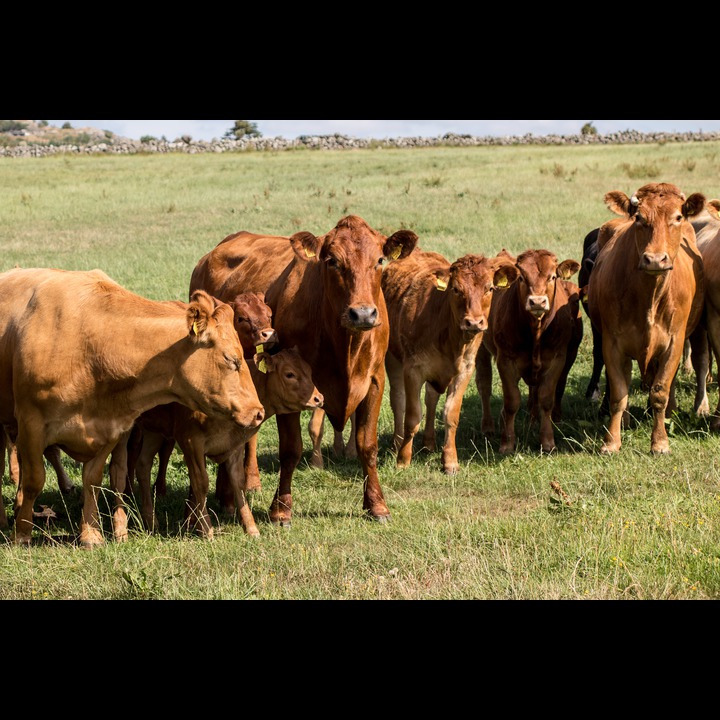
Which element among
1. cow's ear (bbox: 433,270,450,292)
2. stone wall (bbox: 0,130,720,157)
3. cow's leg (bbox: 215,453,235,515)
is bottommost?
cow's leg (bbox: 215,453,235,515)

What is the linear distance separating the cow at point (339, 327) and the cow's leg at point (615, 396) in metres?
2.52

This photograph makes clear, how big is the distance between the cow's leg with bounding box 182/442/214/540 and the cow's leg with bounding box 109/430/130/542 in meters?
0.50

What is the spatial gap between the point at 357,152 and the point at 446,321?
39.1m

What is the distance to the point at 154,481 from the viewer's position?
9375 millimetres

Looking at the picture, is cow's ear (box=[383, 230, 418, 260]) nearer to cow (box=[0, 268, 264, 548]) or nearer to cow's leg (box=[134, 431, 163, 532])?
cow (box=[0, 268, 264, 548])

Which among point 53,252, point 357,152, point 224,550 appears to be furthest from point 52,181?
point 224,550

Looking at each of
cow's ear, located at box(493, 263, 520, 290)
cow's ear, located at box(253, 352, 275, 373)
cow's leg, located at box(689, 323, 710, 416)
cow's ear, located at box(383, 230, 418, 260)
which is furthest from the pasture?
cow's ear, located at box(383, 230, 418, 260)

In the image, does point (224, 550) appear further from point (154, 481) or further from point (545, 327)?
point (545, 327)

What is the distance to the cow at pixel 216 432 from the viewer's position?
7535 millimetres

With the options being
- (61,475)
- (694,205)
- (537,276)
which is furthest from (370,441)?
(694,205)

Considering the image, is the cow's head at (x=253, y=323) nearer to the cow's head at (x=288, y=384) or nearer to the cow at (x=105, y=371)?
the cow's head at (x=288, y=384)

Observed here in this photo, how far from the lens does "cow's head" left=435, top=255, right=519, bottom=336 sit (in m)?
9.26

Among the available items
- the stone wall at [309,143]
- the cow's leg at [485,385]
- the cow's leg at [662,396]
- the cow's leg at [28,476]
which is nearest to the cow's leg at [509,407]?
the cow's leg at [485,385]

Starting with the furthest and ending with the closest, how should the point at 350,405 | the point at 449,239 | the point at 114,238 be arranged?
the point at 114,238 → the point at 449,239 → the point at 350,405
